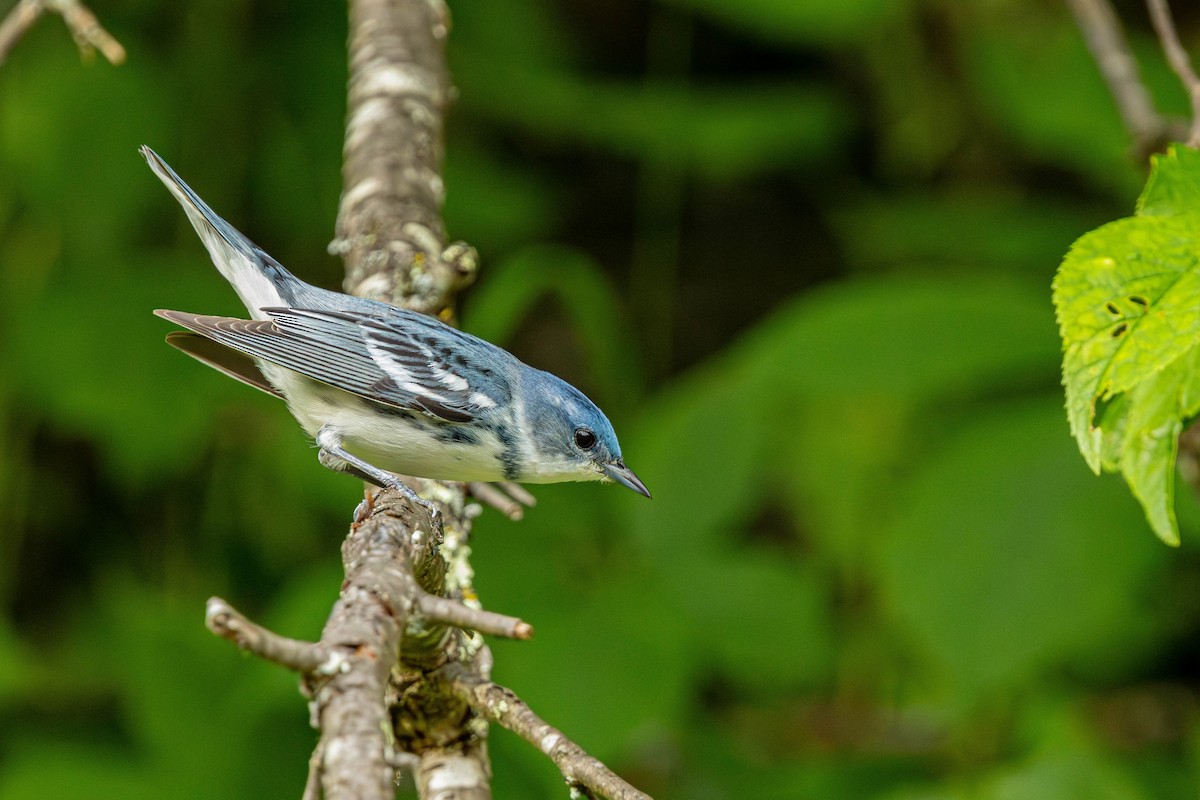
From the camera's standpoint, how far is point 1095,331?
1.83 metres

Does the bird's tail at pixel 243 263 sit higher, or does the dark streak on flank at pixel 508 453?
the bird's tail at pixel 243 263

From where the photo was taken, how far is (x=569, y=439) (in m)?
3.20

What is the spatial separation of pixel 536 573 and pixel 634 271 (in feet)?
8.05

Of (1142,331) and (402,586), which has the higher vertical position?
(1142,331)

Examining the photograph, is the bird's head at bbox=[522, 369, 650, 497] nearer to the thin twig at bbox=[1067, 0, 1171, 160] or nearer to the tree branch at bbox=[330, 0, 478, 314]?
the tree branch at bbox=[330, 0, 478, 314]

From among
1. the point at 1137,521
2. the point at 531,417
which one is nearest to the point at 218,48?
the point at 531,417

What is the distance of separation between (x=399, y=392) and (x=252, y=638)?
1743 mm

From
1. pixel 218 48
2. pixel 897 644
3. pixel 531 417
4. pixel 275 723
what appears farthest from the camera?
pixel 218 48

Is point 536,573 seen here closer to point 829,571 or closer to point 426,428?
point 426,428

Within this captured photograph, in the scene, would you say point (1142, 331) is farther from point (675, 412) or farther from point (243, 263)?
point (243, 263)

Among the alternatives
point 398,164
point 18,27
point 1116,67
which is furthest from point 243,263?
point 1116,67

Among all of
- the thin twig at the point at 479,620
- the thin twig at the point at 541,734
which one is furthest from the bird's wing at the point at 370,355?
the thin twig at the point at 479,620

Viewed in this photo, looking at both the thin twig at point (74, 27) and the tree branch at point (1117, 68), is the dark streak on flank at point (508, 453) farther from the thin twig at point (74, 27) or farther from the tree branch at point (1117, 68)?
the tree branch at point (1117, 68)

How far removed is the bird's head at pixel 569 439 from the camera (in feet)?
10.4
